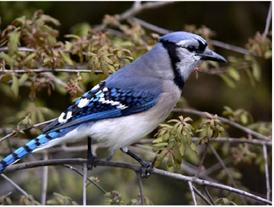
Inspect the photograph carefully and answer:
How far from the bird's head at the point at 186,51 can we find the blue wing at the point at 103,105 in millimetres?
168

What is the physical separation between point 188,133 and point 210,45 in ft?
3.78

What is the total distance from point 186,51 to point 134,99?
0.28 m

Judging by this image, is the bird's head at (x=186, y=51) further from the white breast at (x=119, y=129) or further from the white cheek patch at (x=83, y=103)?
the white cheek patch at (x=83, y=103)

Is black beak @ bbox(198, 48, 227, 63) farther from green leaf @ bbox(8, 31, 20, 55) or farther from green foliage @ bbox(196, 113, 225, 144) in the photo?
green leaf @ bbox(8, 31, 20, 55)

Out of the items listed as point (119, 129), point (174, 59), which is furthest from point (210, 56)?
point (119, 129)

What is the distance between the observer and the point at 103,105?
111 inches

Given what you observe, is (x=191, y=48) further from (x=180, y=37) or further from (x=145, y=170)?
(x=145, y=170)

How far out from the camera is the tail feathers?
2.61 meters

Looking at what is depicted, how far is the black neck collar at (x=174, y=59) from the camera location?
288 centimetres

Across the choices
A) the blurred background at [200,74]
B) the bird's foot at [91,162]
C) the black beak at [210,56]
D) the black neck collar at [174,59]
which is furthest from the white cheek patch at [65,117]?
the blurred background at [200,74]

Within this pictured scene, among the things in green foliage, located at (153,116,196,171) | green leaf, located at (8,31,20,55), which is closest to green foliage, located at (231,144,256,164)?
green foliage, located at (153,116,196,171)

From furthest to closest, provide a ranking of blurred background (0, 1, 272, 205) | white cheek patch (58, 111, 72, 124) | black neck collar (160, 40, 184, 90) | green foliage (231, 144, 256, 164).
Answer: blurred background (0, 1, 272, 205) < green foliage (231, 144, 256, 164) < black neck collar (160, 40, 184, 90) < white cheek patch (58, 111, 72, 124)

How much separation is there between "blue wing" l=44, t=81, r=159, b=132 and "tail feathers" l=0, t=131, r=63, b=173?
33mm

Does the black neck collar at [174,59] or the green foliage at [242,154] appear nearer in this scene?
the black neck collar at [174,59]
